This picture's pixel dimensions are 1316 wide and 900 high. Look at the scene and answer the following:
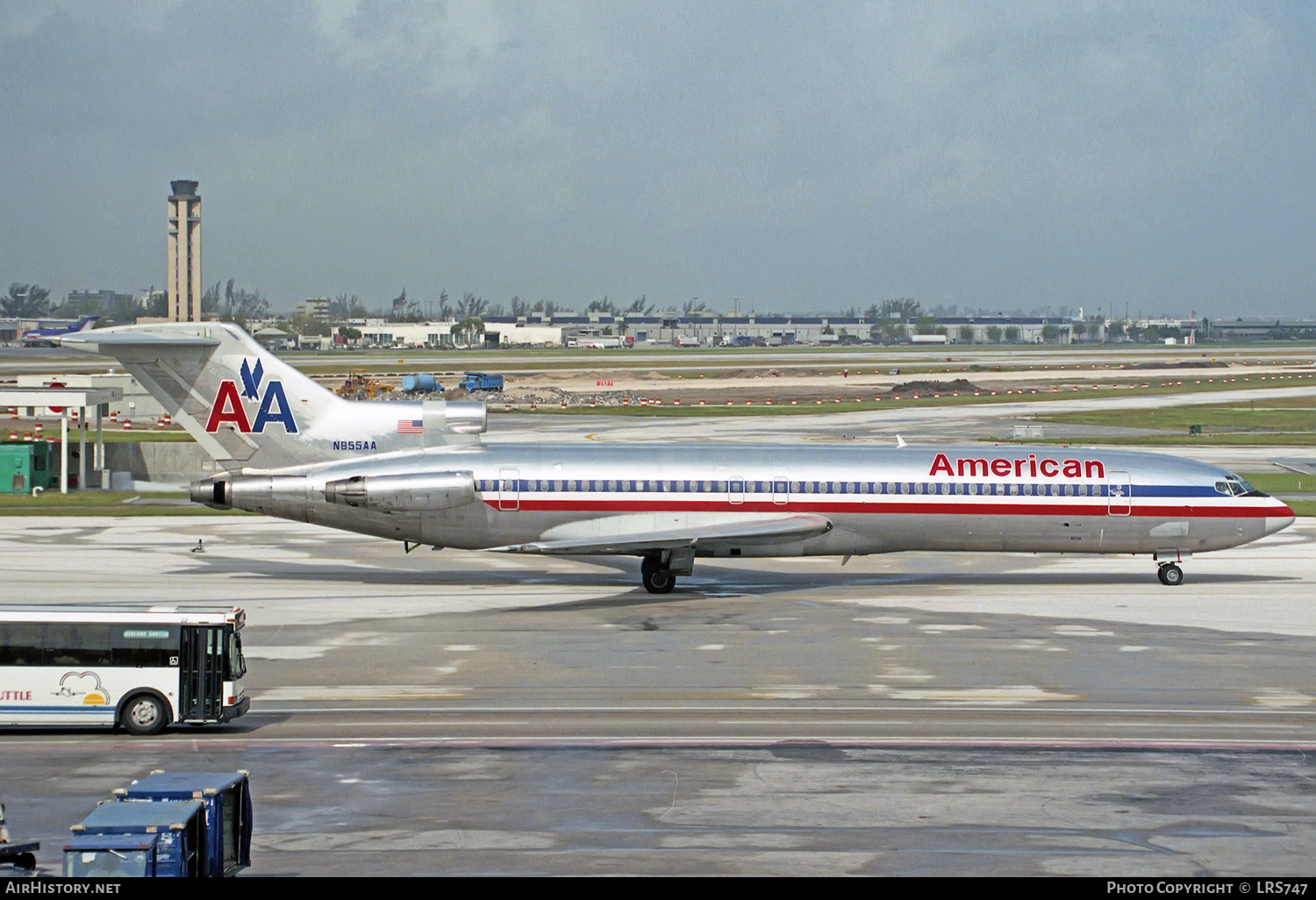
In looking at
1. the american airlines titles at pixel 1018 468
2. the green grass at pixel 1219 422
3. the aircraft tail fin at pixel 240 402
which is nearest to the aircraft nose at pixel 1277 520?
the american airlines titles at pixel 1018 468

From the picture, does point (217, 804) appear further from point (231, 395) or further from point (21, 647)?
point (231, 395)

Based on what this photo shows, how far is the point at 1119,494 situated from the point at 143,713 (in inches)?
992

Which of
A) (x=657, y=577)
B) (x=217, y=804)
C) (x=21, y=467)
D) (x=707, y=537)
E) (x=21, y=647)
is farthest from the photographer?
(x=21, y=467)

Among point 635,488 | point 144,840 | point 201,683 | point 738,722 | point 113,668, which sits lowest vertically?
point 738,722

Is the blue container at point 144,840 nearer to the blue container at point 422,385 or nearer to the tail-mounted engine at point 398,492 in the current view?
the tail-mounted engine at point 398,492

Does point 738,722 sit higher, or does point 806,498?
point 806,498

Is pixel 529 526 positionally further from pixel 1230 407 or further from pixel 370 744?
pixel 1230 407

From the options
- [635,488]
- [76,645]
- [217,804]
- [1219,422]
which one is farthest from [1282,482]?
[217,804]

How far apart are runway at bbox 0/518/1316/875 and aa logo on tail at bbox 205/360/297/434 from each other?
13.5 ft

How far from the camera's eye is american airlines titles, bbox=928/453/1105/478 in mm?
36531

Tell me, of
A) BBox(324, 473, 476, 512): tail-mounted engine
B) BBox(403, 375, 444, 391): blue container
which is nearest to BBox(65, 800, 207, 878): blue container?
BBox(324, 473, 476, 512): tail-mounted engine

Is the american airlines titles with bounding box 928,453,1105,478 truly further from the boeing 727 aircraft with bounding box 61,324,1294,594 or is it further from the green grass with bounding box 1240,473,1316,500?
the green grass with bounding box 1240,473,1316,500

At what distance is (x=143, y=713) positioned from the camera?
21484 millimetres

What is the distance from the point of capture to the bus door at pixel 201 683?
2147 centimetres
